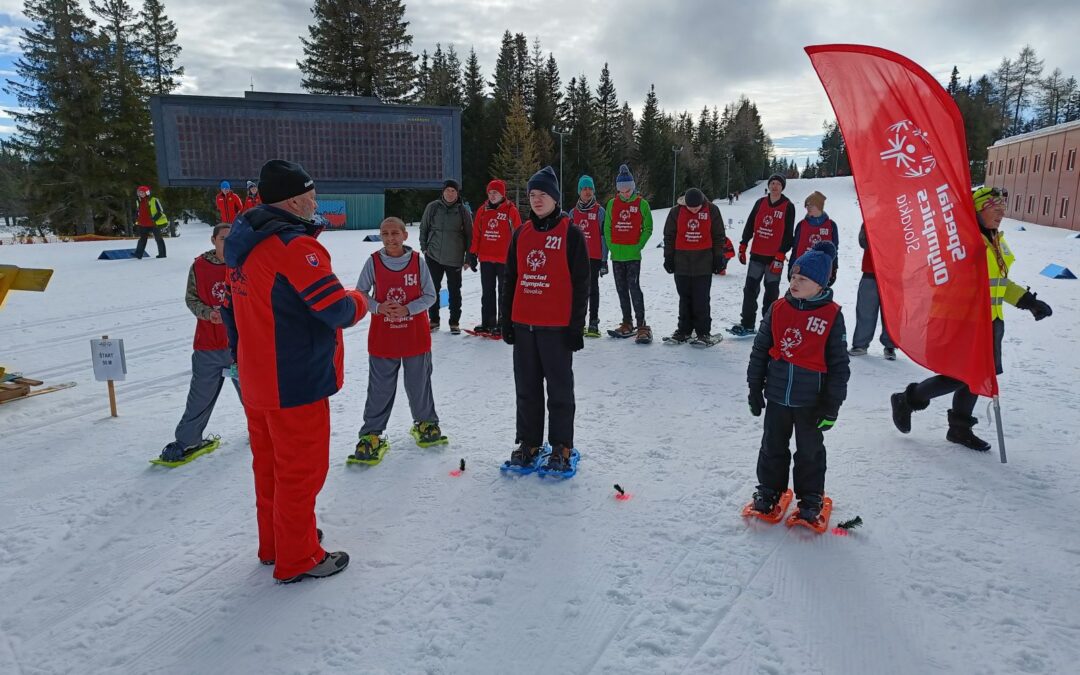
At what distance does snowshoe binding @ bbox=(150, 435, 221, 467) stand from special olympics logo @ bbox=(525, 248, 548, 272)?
9.14 feet

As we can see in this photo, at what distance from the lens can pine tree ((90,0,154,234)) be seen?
106 ft

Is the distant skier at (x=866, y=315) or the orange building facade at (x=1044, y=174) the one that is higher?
the orange building facade at (x=1044, y=174)

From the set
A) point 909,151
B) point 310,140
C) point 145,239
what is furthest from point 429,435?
point 310,140

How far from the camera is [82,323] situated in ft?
28.8

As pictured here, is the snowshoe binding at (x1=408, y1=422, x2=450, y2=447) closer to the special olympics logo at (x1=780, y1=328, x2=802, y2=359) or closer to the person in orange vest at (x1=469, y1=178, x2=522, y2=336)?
the special olympics logo at (x1=780, y1=328, x2=802, y2=359)

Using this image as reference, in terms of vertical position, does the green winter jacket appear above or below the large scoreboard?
below

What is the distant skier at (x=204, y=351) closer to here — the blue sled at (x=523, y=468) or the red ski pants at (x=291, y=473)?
the red ski pants at (x=291, y=473)

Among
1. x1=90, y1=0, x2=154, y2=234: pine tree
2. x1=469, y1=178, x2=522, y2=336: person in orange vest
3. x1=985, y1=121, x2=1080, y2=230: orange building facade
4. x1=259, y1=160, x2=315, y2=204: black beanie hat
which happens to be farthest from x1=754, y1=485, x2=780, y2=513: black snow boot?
x1=90, y1=0, x2=154, y2=234: pine tree

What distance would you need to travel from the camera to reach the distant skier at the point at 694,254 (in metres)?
7.54

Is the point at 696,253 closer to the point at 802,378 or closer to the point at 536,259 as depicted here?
the point at 536,259

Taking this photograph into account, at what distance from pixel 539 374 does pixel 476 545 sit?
1352 mm

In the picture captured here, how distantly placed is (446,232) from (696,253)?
11.1ft

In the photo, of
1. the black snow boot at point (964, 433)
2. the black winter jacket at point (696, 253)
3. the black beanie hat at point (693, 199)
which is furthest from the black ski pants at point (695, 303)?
the black snow boot at point (964, 433)

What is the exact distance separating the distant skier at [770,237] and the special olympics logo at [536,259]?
4.25 metres
